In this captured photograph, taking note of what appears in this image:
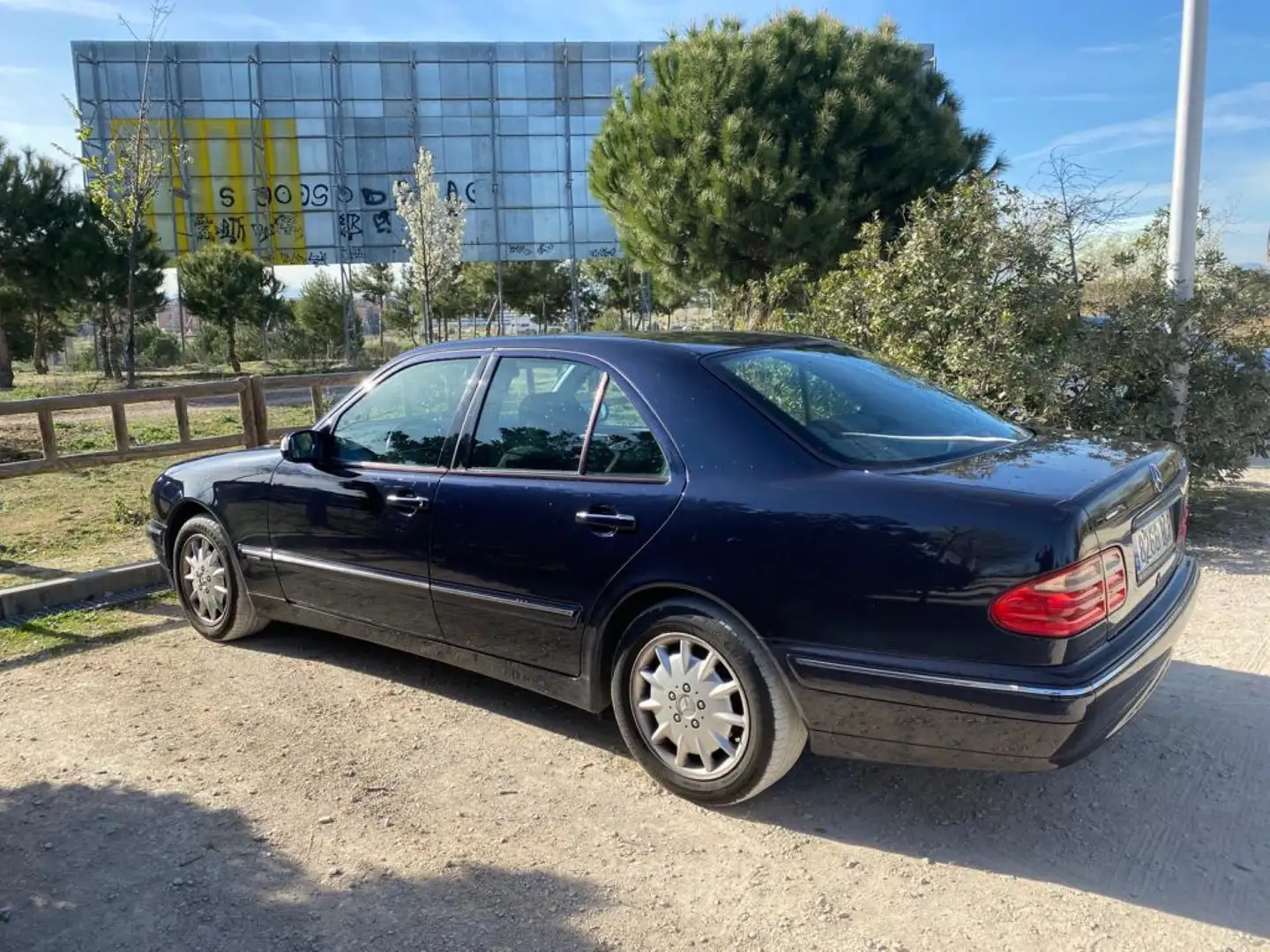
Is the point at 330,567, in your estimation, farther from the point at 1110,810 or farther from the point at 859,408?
the point at 1110,810

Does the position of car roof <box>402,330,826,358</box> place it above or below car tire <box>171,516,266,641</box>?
above

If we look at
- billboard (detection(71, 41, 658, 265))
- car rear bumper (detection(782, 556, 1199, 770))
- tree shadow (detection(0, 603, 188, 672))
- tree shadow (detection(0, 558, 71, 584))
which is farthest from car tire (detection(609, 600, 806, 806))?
billboard (detection(71, 41, 658, 265))

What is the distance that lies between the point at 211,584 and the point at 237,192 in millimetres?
40977

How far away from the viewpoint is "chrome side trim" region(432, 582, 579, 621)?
11.2 feet

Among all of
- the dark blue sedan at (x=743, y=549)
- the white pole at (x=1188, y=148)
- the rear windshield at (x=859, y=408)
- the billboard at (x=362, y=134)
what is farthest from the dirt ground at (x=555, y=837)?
the billboard at (x=362, y=134)

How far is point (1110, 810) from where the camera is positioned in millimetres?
3160

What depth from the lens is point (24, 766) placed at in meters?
3.68

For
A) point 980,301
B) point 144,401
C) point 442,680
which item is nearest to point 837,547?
point 442,680

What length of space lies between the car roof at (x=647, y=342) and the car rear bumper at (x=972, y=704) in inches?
50.5

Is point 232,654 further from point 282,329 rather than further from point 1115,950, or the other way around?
point 282,329

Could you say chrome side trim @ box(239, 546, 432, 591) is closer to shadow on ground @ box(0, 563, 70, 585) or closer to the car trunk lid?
the car trunk lid

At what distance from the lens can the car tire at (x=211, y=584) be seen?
16.0ft

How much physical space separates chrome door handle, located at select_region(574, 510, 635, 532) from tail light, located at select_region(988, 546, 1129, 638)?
1193 millimetres

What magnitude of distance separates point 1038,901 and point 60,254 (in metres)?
30.3
